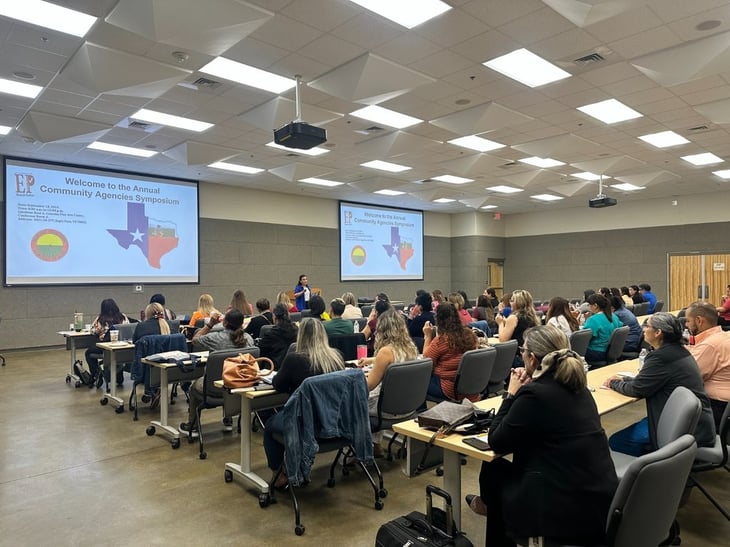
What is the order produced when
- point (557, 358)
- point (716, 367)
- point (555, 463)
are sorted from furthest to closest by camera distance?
point (716, 367) → point (557, 358) → point (555, 463)

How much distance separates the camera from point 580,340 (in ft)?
17.6

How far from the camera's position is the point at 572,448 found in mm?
1891

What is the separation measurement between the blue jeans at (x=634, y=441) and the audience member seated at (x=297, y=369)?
6.05ft

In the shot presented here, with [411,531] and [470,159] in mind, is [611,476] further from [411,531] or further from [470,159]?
[470,159]

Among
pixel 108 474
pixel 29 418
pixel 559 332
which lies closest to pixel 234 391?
pixel 108 474

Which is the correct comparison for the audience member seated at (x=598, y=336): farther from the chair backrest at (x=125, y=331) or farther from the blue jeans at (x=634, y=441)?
the chair backrest at (x=125, y=331)

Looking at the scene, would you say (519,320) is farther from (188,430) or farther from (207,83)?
(207,83)

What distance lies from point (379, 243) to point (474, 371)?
11.0 metres

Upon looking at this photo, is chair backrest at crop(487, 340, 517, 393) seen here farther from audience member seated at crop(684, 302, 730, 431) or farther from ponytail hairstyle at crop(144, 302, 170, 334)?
ponytail hairstyle at crop(144, 302, 170, 334)

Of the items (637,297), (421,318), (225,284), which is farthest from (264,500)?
(637,297)

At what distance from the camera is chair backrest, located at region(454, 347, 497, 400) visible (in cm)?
404

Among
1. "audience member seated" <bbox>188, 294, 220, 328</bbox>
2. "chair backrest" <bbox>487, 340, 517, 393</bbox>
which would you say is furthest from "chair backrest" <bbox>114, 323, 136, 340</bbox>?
"chair backrest" <bbox>487, 340, 517, 393</bbox>

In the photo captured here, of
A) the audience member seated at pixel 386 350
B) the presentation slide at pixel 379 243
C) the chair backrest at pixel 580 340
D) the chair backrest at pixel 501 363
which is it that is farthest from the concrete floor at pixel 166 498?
the presentation slide at pixel 379 243

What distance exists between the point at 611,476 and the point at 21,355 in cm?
1051
